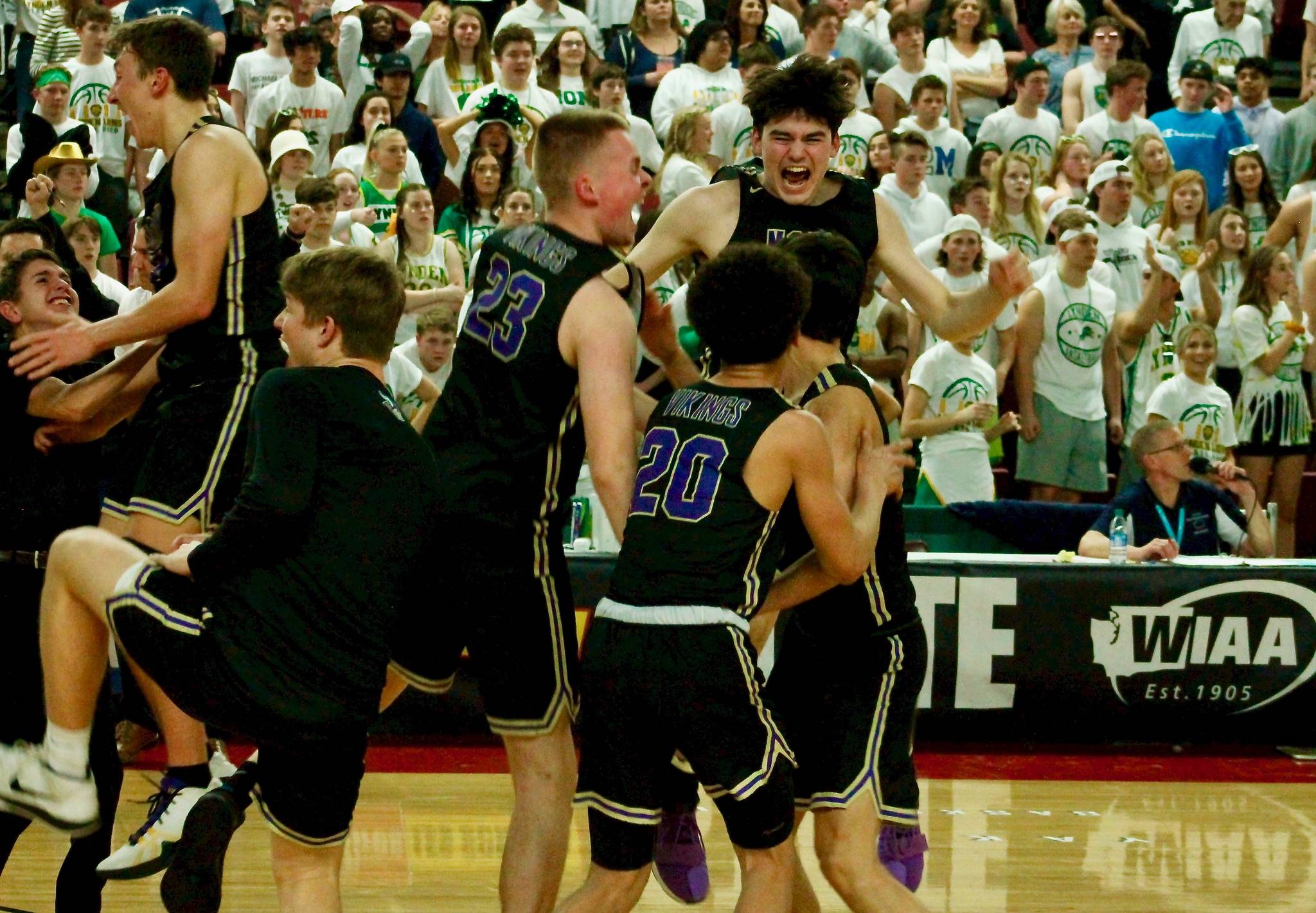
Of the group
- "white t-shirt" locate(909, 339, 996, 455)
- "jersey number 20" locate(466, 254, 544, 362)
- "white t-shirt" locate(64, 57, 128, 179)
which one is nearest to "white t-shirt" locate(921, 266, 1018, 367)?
"white t-shirt" locate(909, 339, 996, 455)

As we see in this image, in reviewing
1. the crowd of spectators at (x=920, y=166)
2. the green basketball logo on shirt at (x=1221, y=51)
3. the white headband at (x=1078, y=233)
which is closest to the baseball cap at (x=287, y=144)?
the crowd of spectators at (x=920, y=166)

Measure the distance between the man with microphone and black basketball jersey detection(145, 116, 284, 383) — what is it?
4361mm

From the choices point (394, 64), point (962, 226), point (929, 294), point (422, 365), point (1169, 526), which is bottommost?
point (1169, 526)

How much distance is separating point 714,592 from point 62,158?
6.99m

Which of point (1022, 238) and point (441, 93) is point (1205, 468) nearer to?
point (1022, 238)

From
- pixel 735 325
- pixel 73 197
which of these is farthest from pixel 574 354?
pixel 73 197

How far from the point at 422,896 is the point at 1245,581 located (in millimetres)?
3923

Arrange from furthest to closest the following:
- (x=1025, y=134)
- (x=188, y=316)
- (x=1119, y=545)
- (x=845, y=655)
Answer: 1. (x=1025, y=134)
2. (x=1119, y=545)
3. (x=188, y=316)
4. (x=845, y=655)

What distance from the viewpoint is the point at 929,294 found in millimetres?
4656

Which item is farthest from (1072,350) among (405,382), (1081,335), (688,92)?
(405,382)

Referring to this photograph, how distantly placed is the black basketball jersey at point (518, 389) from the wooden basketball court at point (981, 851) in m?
1.76

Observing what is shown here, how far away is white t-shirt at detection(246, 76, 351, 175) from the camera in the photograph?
11141 mm

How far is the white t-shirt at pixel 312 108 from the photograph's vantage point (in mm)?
11141

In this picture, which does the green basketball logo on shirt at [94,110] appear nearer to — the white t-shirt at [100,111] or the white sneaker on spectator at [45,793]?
the white t-shirt at [100,111]
